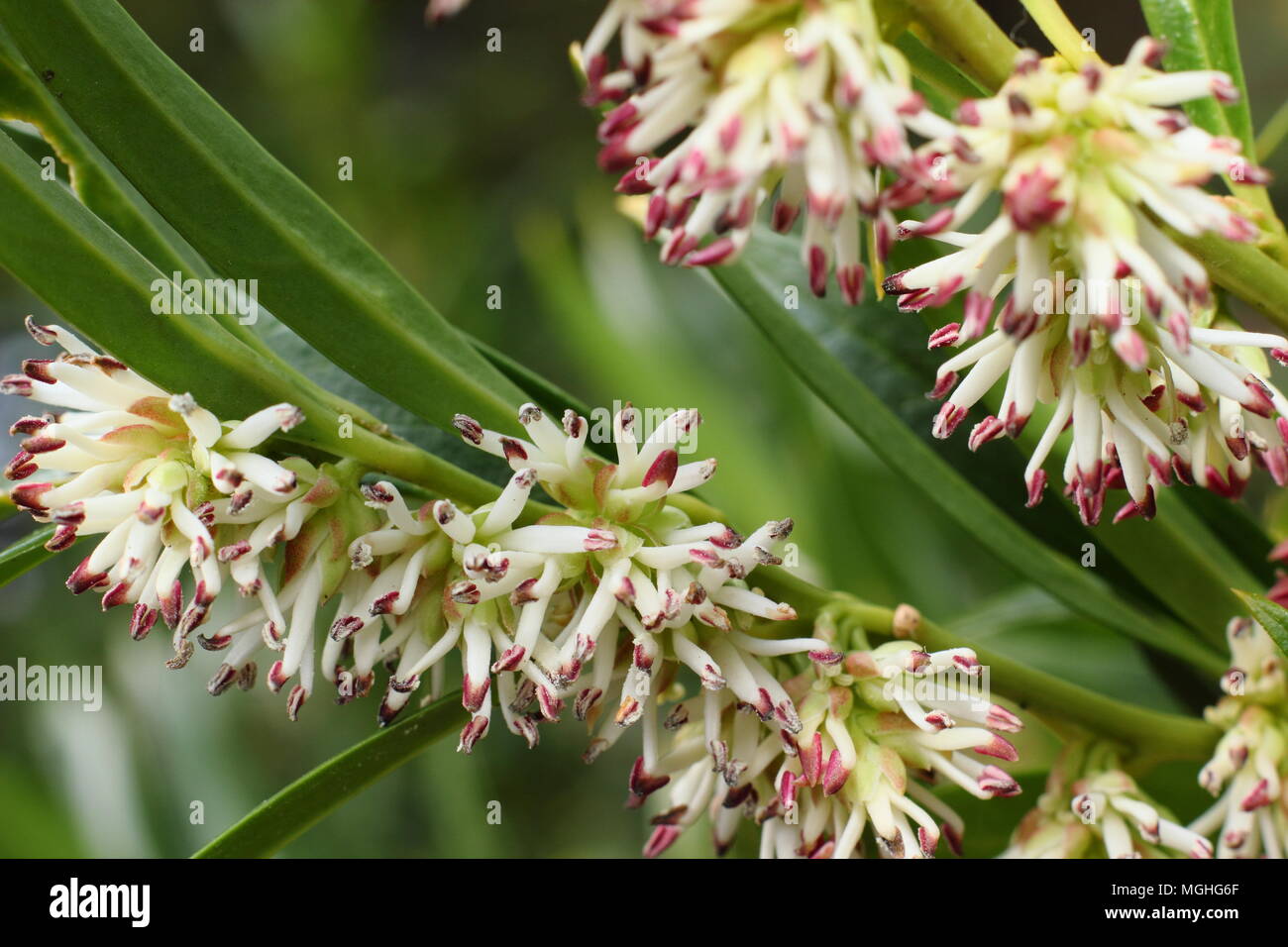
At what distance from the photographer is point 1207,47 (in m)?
1.04

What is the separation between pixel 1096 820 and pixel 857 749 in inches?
9.5

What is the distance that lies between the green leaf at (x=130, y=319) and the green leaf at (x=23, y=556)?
0.66 ft

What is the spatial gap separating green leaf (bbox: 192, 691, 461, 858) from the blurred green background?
582 mm

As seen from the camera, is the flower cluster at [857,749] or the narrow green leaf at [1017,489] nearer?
the flower cluster at [857,749]

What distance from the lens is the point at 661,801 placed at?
1839mm

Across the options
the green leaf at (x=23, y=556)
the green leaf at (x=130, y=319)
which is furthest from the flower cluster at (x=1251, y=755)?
the green leaf at (x=23, y=556)

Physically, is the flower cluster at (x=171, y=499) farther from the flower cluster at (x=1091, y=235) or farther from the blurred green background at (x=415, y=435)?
the blurred green background at (x=415, y=435)

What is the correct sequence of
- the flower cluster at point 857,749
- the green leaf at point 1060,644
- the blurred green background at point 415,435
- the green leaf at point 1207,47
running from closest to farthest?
the flower cluster at point 857,749, the green leaf at point 1207,47, the green leaf at point 1060,644, the blurred green background at point 415,435

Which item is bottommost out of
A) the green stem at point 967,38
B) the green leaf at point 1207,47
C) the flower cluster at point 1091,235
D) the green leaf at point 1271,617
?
the green leaf at point 1271,617

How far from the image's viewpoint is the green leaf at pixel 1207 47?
103 cm

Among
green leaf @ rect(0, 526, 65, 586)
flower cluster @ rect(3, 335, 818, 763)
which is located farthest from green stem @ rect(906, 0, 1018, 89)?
green leaf @ rect(0, 526, 65, 586)
